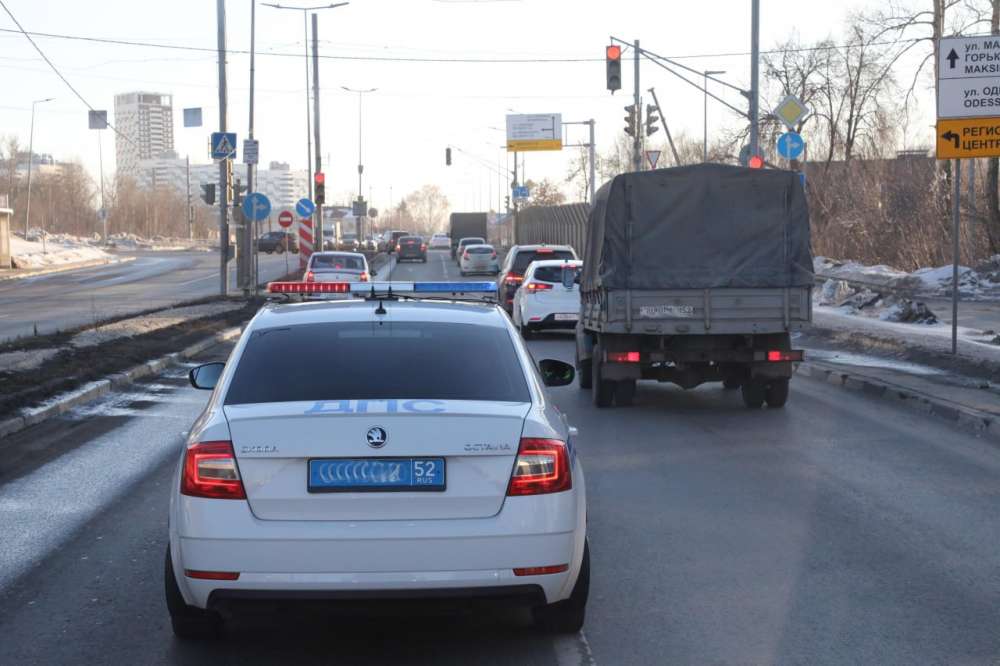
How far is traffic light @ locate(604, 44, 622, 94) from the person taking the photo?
2858 centimetres

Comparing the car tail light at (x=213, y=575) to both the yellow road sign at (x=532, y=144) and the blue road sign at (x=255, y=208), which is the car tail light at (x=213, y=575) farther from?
the yellow road sign at (x=532, y=144)

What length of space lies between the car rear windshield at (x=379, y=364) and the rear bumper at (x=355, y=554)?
2.00 ft

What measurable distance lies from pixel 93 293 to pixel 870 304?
23774 millimetres

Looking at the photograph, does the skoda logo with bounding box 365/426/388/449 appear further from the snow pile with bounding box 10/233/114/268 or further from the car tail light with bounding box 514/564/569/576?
the snow pile with bounding box 10/233/114/268

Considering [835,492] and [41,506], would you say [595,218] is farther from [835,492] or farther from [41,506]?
[41,506]

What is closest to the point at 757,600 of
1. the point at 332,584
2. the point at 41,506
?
the point at 332,584

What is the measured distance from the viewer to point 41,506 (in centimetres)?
805

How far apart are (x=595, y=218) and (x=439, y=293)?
8193 millimetres

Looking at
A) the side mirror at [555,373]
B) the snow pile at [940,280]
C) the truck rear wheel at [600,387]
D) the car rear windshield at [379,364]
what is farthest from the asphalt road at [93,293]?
the snow pile at [940,280]

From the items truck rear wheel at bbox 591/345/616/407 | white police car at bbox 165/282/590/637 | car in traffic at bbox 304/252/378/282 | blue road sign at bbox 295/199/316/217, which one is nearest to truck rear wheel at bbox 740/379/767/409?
truck rear wheel at bbox 591/345/616/407

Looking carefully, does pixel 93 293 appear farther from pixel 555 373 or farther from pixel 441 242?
pixel 441 242

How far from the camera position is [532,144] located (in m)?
83.8

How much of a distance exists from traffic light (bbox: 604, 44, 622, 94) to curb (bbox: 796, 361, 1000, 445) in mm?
13200

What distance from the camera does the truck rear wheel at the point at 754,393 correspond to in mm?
13109
